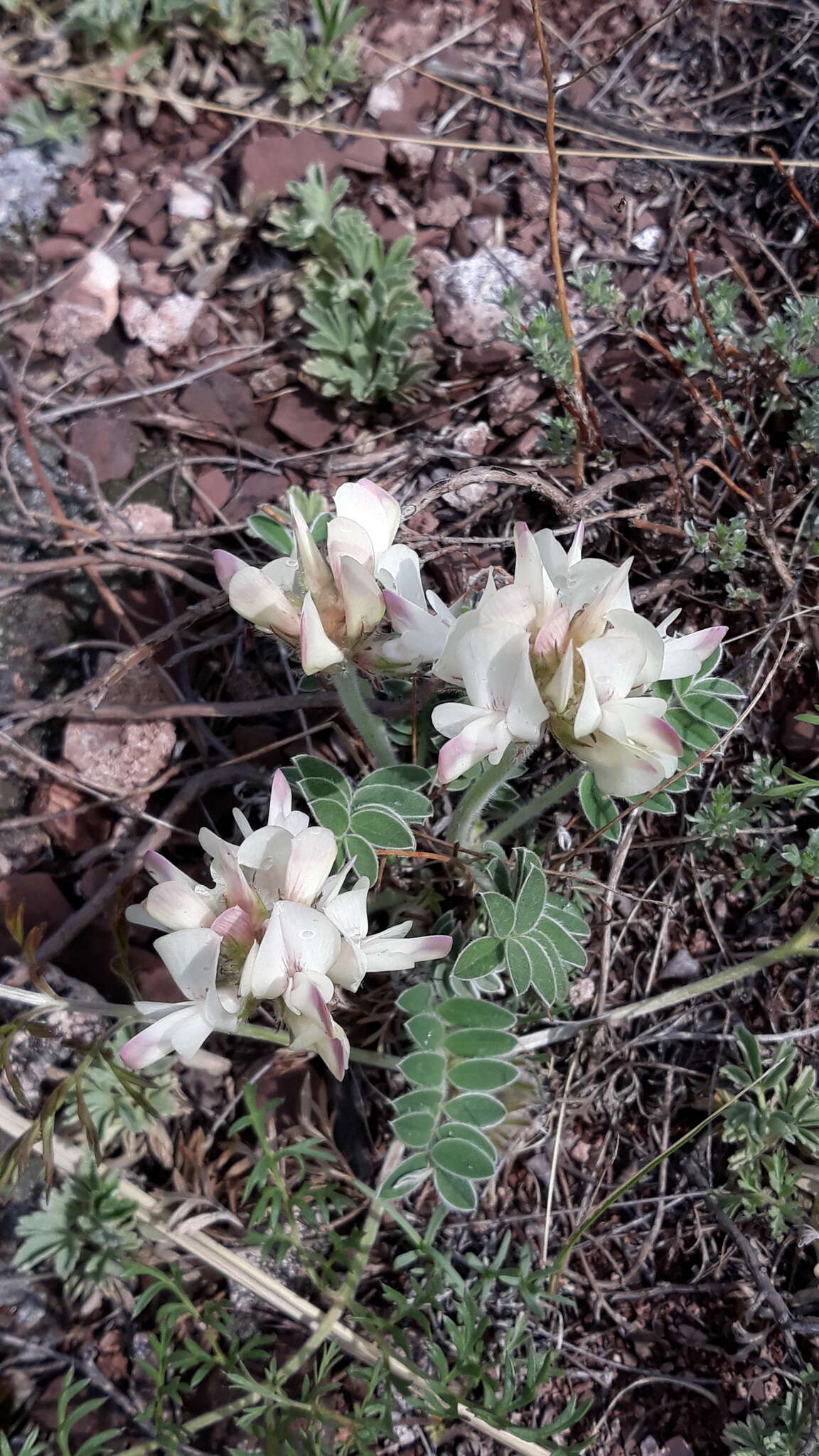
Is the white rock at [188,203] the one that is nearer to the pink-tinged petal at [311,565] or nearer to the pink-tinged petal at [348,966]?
the pink-tinged petal at [311,565]

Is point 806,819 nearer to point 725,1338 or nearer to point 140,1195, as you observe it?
point 725,1338

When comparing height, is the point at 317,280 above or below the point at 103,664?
above

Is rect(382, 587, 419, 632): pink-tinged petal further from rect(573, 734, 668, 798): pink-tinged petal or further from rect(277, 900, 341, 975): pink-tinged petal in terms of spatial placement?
rect(277, 900, 341, 975): pink-tinged petal

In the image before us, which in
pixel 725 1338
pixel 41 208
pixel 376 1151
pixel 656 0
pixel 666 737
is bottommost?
pixel 725 1338

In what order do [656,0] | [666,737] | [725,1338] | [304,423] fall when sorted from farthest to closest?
[656,0], [304,423], [725,1338], [666,737]

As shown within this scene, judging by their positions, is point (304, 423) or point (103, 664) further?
point (304, 423)

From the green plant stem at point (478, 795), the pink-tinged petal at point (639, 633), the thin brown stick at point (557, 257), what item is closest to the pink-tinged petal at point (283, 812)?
the green plant stem at point (478, 795)

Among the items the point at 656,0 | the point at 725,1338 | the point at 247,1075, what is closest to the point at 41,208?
the point at 656,0

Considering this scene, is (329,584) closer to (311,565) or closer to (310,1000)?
(311,565)
